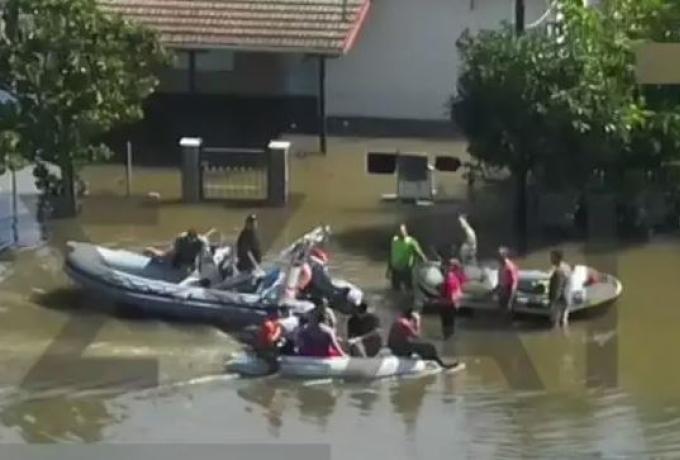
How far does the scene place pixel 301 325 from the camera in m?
23.2

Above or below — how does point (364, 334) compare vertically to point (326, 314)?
below

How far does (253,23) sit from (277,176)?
5.33 m

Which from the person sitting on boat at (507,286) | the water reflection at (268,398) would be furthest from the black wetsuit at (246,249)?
the water reflection at (268,398)

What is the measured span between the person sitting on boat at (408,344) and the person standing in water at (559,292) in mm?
2201

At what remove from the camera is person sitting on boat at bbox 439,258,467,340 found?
969 inches

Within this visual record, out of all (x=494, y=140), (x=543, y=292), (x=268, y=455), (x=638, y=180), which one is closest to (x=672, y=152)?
(x=638, y=180)

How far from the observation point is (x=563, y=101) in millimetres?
28297

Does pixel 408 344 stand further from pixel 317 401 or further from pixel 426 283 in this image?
pixel 426 283

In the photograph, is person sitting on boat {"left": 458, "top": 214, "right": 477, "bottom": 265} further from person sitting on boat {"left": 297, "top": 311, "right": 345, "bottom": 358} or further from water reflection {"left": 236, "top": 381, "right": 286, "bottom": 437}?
water reflection {"left": 236, "top": 381, "right": 286, "bottom": 437}

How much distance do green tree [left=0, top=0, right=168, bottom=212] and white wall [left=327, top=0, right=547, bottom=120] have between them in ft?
31.2

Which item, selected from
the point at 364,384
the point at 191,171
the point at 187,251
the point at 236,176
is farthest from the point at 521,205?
the point at 364,384

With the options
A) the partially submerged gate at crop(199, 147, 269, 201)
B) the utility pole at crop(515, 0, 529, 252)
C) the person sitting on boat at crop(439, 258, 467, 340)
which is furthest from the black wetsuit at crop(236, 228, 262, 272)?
the partially submerged gate at crop(199, 147, 269, 201)

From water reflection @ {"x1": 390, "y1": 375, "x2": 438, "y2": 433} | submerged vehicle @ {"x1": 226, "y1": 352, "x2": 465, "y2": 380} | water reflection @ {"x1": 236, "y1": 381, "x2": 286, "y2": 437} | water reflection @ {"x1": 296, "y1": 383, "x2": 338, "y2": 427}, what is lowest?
water reflection @ {"x1": 390, "y1": 375, "x2": 438, "y2": 433}

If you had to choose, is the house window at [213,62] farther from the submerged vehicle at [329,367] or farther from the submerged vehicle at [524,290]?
the submerged vehicle at [329,367]
